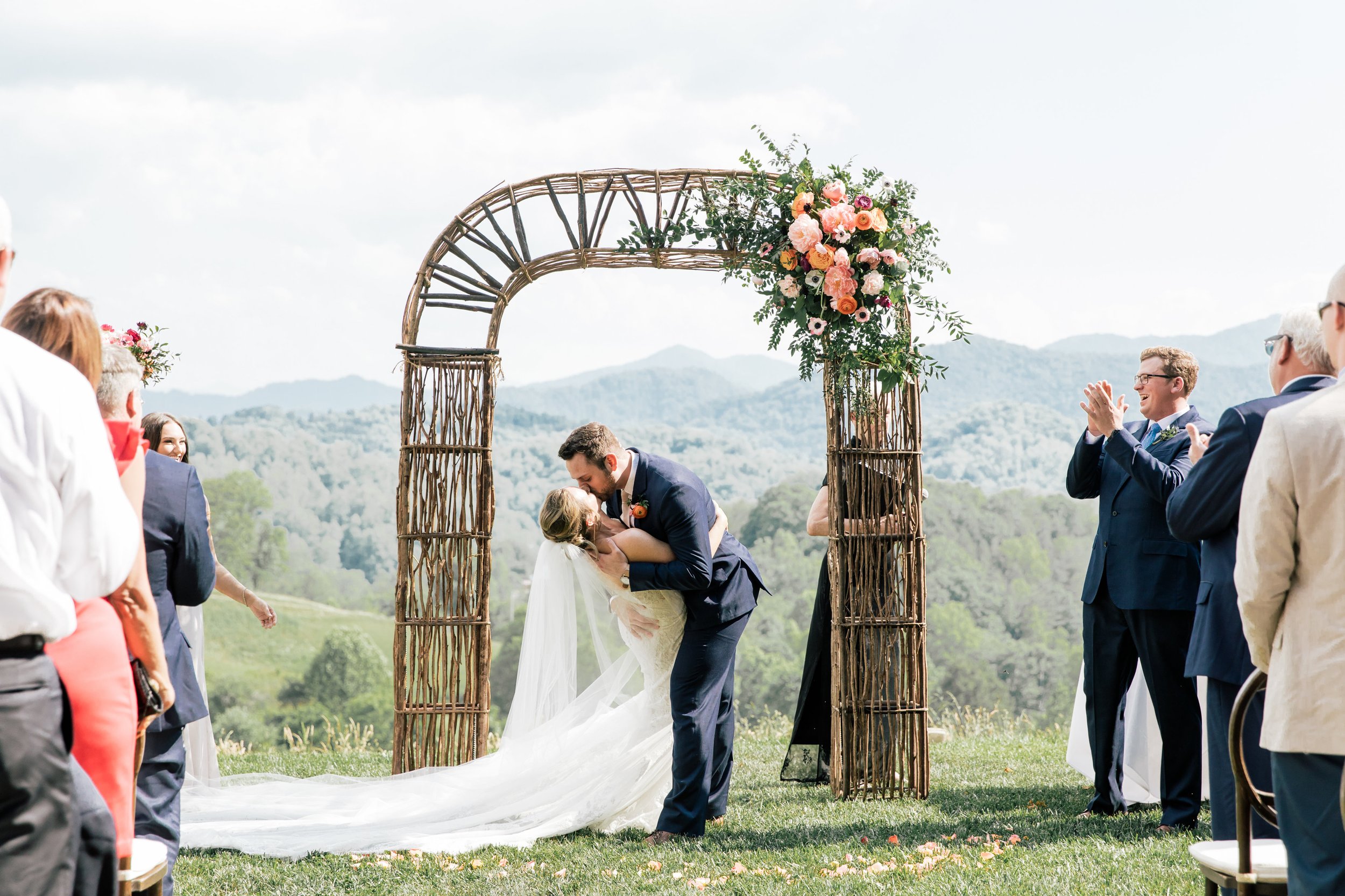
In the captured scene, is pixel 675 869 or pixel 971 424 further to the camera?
pixel 971 424

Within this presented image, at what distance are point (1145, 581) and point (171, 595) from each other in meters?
3.84

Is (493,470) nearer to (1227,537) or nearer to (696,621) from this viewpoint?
(696,621)

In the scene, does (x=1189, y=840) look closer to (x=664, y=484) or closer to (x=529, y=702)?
(x=664, y=484)

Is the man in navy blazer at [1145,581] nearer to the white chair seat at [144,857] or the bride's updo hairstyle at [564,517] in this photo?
the bride's updo hairstyle at [564,517]

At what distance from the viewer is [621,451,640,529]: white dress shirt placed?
5020 millimetres

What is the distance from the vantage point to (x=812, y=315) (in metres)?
5.63

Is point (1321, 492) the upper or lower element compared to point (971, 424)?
lower

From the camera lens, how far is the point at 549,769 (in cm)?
531

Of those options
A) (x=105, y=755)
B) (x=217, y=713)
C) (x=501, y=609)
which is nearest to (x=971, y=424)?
(x=501, y=609)

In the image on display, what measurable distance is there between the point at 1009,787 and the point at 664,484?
2.68 metres

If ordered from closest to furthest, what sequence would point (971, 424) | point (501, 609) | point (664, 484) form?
point (664, 484) → point (501, 609) → point (971, 424)

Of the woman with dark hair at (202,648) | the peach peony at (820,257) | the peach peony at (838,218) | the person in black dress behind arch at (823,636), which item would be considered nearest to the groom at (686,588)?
the person in black dress behind arch at (823,636)

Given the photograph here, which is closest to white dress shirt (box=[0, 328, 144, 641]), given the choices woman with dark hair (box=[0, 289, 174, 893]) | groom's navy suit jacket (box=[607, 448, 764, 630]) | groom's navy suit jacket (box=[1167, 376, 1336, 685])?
woman with dark hair (box=[0, 289, 174, 893])

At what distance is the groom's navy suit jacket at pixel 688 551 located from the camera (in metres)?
4.90
